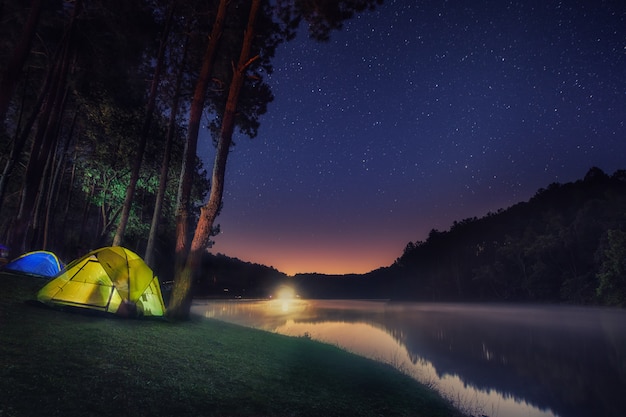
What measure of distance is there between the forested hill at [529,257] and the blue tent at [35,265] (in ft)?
166

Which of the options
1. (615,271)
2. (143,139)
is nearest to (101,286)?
(143,139)

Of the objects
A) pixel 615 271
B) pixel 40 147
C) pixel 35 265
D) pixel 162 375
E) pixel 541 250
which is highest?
pixel 541 250

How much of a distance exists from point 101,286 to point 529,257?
7473 centimetres

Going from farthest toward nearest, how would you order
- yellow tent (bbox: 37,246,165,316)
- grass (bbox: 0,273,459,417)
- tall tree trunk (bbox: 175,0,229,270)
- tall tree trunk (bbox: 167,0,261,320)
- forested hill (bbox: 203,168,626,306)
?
forested hill (bbox: 203,168,626,306) < tall tree trunk (bbox: 175,0,229,270) < tall tree trunk (bbox: 167,0,261,320) < yellow tent (bbox: 37,246,165,316) < grass (bbox: 0,273,459,417)

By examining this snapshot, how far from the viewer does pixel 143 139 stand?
18.3 metres

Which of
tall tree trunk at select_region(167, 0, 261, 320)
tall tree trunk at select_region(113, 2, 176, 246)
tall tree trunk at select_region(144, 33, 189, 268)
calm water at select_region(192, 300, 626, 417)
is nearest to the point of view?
calm water at select_region(192, 300, 626, 417)

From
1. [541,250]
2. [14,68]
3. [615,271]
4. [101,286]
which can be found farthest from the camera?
[541,250]

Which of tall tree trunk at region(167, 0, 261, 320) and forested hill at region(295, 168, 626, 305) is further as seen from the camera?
forested hill at region(295, 168, 626, 305)

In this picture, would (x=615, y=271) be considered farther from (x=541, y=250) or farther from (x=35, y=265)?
(x=35, y=265)

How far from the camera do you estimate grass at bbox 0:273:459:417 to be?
4.60m

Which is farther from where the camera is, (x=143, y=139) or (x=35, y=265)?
(x=143, y=139)

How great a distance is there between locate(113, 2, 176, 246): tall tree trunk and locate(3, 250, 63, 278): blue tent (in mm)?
2917

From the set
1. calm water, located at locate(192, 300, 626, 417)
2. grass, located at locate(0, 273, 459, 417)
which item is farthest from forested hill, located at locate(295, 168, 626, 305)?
grass, located at locate(0, 273, 459, 417)

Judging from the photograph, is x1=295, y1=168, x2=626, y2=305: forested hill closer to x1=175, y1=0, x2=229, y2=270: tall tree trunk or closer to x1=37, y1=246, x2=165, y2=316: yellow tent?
x1=175, y1=0, x2=229, y2=270: tall tree trunk
